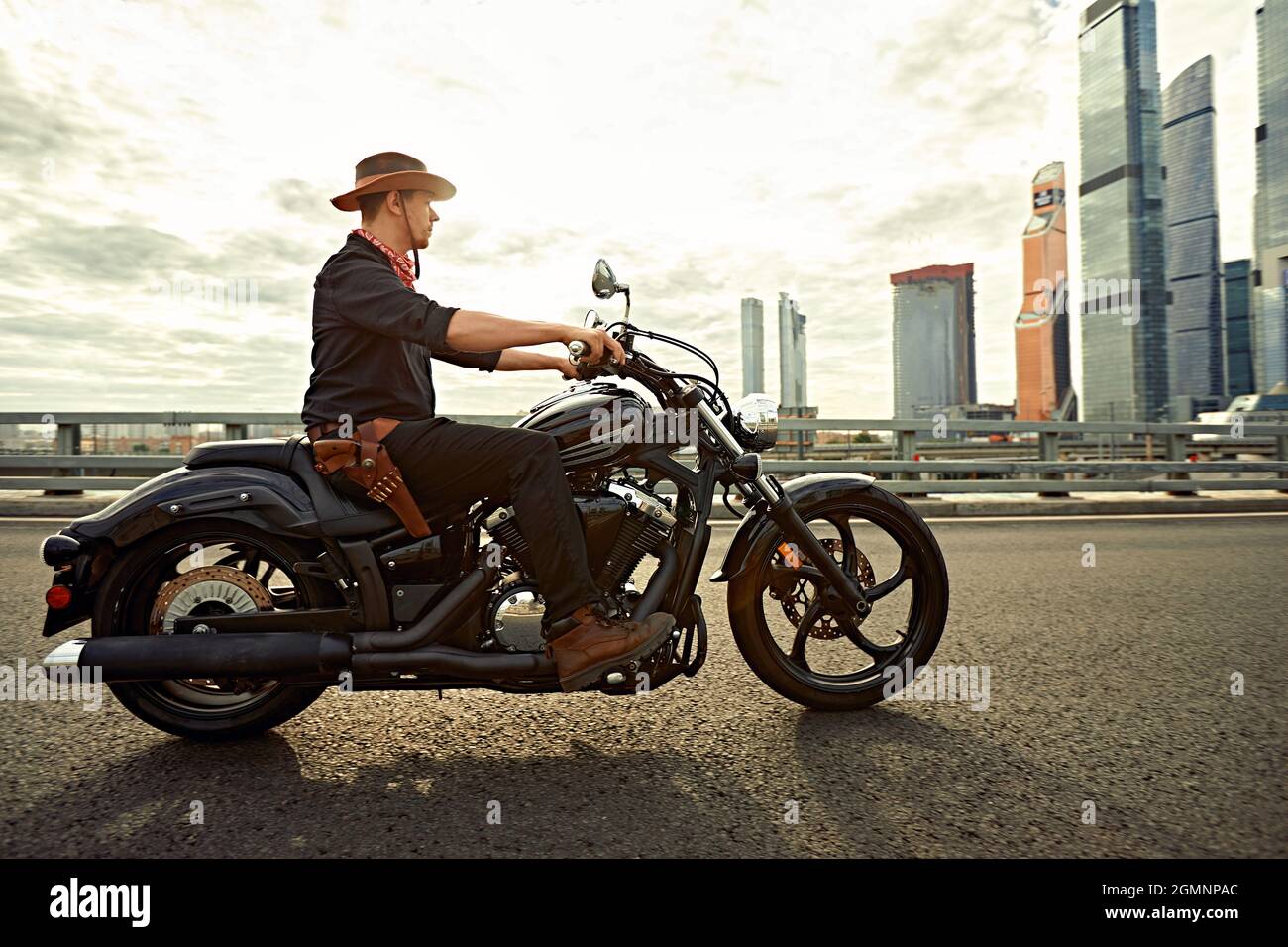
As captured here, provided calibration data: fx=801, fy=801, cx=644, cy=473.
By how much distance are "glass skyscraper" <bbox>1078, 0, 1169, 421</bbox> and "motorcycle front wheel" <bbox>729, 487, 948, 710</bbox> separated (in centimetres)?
15020

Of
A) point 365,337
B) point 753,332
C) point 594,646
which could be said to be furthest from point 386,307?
point 753,332

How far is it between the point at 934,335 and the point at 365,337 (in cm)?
16488

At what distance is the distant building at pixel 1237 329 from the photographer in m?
165

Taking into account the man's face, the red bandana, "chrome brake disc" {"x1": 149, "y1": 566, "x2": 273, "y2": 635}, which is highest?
the man's face

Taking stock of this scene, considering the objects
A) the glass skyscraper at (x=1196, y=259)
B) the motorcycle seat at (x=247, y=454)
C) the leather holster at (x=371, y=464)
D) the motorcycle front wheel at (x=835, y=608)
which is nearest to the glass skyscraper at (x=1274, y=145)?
the glass skyscraper at (x=1196, y=259)

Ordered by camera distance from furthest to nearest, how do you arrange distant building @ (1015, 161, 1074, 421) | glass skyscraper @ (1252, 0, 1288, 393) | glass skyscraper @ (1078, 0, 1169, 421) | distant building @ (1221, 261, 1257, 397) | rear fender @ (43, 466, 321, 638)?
1. distant building @ (1221, 261, 1257, 397)
2. distant building @ (1015, 161, 1074, 421)
3. glass skyscraper @ (1078, 0, 1169, 421)
4. glass skyscraper @ (1252, 0, 1288, 393)
5. rear fender @ (43, 466, 321, 638)

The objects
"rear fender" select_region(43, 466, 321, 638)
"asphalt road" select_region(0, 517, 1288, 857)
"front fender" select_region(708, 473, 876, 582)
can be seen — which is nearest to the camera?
"asphalt road" select_region(0, 517, 1288, 857)

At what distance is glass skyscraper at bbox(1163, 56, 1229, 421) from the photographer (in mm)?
163125

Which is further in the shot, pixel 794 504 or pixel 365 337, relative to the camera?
pixel 794 504

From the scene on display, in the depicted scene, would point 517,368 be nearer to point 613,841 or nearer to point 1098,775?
point 613,841

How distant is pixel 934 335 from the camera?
509 feet

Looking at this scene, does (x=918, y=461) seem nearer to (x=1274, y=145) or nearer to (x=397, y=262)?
(x=397, y=262)

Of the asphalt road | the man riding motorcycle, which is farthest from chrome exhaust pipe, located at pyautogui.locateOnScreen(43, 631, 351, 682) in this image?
the man riding motorcycle

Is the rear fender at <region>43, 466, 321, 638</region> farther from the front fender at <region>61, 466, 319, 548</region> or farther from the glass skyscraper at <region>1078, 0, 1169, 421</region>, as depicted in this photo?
the glass skyscraper at <region>1078, 0, 1169, 421</region>
